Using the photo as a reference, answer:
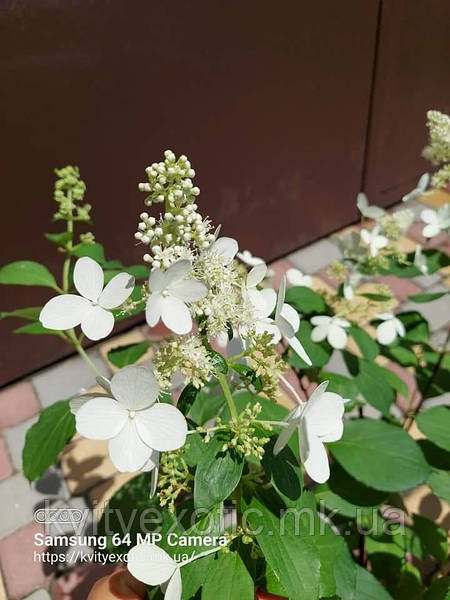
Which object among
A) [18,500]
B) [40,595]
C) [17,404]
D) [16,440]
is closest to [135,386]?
[40,595]

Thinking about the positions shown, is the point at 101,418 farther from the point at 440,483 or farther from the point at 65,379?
the point at 65,379

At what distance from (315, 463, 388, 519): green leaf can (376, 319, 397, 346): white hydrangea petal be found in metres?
0.31

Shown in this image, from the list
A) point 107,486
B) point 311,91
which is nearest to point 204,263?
point 107,486

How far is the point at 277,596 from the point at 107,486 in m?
0.89

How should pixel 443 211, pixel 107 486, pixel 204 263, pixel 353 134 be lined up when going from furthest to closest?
pixel 353 134
pixel 107 486
pixel 443 211
pixel 204 263

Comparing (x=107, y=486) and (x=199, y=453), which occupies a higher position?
(x=199, y=453)

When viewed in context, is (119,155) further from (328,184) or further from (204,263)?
(204,263)

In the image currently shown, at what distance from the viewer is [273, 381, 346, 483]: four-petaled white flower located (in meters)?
0.51

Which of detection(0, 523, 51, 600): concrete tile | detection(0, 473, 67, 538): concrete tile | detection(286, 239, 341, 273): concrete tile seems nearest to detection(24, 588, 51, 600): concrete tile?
detection(0, 523, 51, 600): concrete tile

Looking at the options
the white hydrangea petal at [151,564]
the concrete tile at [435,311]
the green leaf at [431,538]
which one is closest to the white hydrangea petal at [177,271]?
the white hydrangea petal at [151,564]

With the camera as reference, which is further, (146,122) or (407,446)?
(146,122)

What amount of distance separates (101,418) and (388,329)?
2.66 feet

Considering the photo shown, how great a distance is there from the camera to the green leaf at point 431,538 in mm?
1094

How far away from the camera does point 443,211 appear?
42.7 inches
